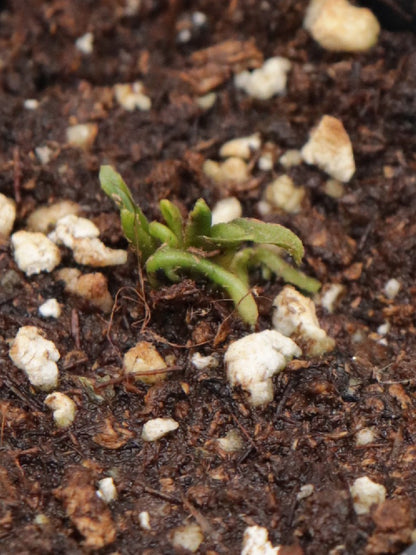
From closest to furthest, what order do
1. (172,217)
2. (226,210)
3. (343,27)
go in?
(172,217) < (226,210) < (343,27)

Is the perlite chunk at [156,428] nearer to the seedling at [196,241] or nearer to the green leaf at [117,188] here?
the seedling at [196,241]

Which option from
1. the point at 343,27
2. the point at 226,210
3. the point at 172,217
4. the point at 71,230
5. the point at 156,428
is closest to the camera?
the point at 156,428

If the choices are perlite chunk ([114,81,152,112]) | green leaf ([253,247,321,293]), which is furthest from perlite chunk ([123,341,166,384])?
perlite chunk ([114,81,152,112])

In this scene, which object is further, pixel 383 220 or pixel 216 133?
pixel 216 133

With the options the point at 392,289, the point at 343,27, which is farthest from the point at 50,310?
the point at 343,27

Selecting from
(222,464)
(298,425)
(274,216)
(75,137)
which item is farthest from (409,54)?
(222,464)

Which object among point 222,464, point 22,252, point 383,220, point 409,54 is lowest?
point 222,464

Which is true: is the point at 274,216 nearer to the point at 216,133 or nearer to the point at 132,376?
the point at 216,133

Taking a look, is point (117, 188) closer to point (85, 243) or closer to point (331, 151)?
point (85, 243)
